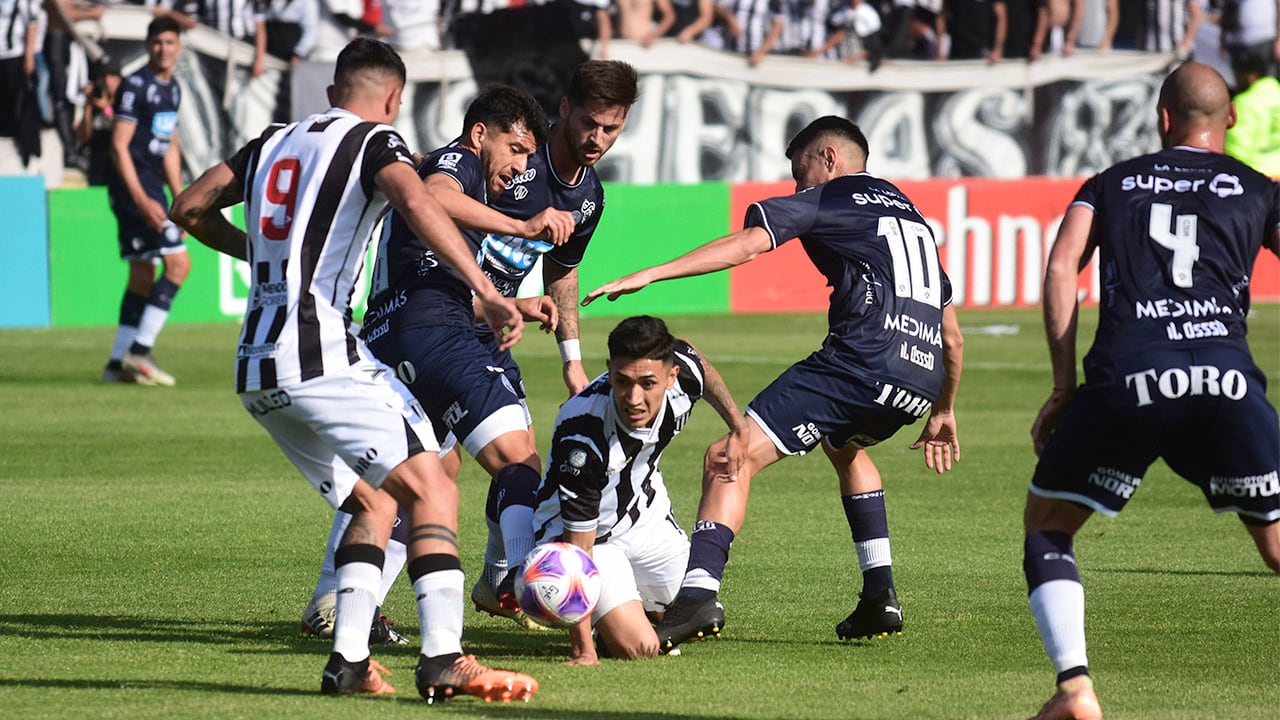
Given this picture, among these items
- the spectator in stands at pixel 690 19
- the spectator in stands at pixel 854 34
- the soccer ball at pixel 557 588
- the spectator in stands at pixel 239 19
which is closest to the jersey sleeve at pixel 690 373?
the soccer ball at pixel 557 588

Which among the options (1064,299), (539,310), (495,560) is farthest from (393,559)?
(1064,299)

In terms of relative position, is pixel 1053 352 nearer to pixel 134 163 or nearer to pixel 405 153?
pixel 405 153

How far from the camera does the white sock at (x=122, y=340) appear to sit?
49.4ft

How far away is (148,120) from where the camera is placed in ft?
49.9

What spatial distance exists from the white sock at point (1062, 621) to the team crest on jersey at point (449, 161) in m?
2.83

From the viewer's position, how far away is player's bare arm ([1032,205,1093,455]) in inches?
204

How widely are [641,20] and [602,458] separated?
793 inches

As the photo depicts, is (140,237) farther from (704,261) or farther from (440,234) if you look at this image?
(440,234)

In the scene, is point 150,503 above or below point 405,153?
below

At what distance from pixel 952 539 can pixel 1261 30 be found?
2172cm

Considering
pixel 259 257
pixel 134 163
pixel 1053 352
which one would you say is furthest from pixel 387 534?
pixel 134 163

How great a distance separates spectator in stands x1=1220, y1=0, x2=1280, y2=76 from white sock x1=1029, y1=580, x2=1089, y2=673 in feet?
80.3

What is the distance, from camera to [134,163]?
15.4 m

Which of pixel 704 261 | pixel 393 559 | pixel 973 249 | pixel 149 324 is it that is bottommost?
pixel 973 249
